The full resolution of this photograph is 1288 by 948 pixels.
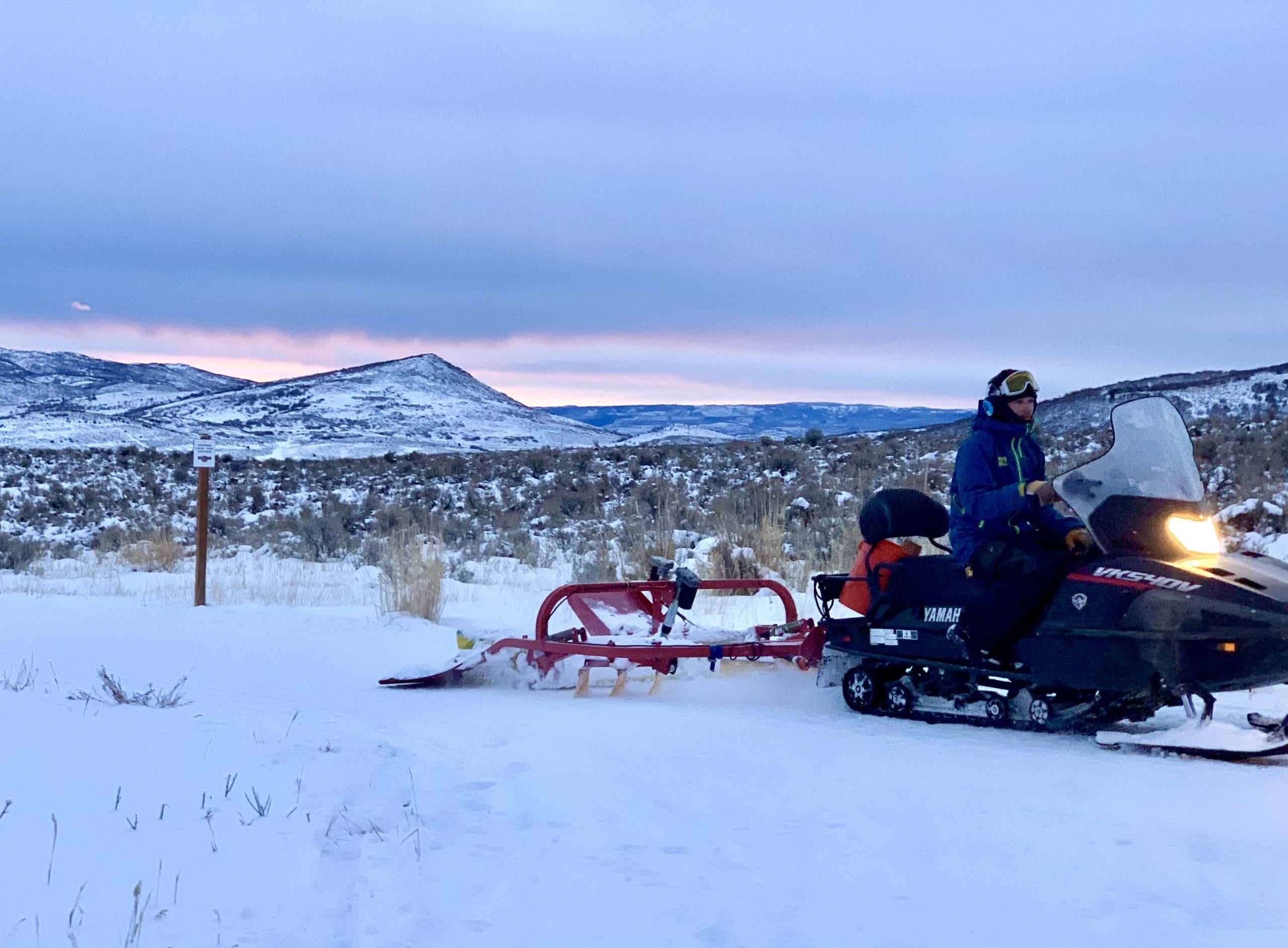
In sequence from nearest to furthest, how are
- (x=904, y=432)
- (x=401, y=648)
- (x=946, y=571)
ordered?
(x=946, y=571)
(x=401, y=648)
(x=904, y=432)

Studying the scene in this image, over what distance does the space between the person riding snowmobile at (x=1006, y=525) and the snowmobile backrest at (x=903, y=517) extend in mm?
290

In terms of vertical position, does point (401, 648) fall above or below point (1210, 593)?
below

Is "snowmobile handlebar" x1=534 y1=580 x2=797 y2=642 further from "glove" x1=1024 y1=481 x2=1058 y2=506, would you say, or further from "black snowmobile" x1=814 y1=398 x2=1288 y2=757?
"glove" x1=1024 y1=481 x2=1058 y2=506

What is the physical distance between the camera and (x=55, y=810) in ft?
14.0

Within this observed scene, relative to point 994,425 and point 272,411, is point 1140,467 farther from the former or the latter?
point 272,411

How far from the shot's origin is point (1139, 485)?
5559 mm

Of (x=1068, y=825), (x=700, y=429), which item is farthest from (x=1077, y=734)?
(x=700, y=429)

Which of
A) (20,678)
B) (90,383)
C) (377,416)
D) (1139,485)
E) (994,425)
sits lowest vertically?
(20,678)

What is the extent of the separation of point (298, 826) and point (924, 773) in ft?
8.20

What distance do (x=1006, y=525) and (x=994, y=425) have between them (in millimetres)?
512

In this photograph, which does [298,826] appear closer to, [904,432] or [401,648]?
[401,648]

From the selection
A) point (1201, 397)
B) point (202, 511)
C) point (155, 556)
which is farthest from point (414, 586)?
point (1201, 397)

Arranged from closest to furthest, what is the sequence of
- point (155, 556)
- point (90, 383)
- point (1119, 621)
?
A: point (1119, 621) < point (155, 556) < point (90, 383)

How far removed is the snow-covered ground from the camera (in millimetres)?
3373
